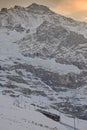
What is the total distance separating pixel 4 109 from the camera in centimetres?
6631

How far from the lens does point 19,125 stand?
176 ft

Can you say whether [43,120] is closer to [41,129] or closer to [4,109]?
[4,109]

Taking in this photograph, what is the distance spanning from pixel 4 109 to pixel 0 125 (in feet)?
53.0

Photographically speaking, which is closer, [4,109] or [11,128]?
[11,128]

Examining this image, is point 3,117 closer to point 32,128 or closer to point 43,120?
point 32,128

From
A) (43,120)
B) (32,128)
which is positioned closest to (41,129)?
(32,128)

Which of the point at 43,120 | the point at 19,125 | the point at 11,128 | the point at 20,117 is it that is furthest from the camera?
the point at 43,120

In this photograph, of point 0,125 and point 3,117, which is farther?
point 3,117

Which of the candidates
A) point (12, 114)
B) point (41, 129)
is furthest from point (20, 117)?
point (41, 129)

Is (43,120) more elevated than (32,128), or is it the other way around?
(32,128)

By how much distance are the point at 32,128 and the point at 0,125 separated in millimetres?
6150

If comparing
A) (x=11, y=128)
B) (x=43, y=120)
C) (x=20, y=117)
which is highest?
(x=11, y=128)

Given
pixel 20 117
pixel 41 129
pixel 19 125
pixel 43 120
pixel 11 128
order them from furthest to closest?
pixel 43 120 < pixel 20 117 < pixel 41 129 < pixel 19 125 < pixel 11 128

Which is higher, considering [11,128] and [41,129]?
[11,128]
